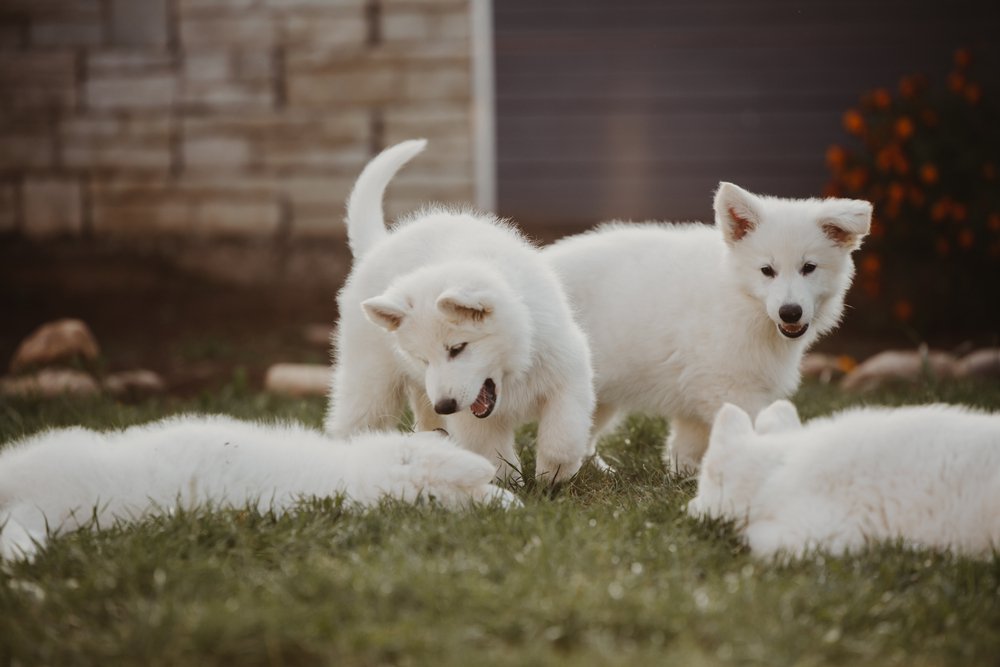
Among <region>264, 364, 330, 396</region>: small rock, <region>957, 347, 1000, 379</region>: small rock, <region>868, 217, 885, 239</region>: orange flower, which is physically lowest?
<region>264, 364, 330, 396</region>: small rock

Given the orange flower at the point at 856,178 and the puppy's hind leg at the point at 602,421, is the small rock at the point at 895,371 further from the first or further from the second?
the orange flower at the point at 856,178

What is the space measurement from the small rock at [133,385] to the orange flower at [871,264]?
16.3 ft

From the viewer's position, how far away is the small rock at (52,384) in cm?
573

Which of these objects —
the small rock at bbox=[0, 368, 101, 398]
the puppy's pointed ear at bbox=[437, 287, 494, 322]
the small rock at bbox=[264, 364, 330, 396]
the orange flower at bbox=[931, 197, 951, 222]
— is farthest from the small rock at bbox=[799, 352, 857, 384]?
the small rock at bbox=[0, 368, 101, 398]

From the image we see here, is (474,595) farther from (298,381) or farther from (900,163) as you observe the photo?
(900,163)

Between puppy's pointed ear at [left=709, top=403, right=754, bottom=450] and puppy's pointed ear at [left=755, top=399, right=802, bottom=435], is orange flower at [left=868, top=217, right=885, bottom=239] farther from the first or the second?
puppy's pointed ear at [left=709, top=403, right=754, bottom=450]

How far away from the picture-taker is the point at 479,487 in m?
3.45

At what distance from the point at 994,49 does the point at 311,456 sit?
789 centimetres

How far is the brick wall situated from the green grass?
20.0 feet

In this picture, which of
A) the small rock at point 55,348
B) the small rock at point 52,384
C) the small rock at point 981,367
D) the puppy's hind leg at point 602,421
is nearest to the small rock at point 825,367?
the small rock at point 981,367

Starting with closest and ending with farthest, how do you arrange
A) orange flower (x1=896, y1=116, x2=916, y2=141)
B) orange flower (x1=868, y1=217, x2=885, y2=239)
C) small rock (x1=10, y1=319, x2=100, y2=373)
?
1. small rock (x1=10, y1=319, x2=100, y2=373)
2. orange flower (x1=896, y1=116, x2=916, y2=141)
3. orange flower (x1=868, y1=217, x2=885, y2=239)

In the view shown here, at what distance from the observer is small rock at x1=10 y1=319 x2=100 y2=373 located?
21.8ft

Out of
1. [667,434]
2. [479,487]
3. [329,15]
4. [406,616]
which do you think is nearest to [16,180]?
[329,15]

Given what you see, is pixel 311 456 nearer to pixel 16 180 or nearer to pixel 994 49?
pixel 16 180
